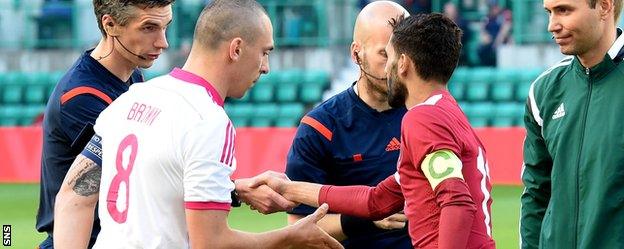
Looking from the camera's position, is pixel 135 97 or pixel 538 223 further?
pixel 538 223

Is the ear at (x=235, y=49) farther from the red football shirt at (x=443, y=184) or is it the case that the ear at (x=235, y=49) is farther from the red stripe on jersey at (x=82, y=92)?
the red stripe on jersey at (x=82, y=92)

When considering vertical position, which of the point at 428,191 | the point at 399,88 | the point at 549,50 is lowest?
the point at 549,50

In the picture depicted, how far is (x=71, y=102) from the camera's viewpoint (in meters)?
5.66

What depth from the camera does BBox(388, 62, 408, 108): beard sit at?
511cm

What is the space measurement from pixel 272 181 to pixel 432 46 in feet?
3.17

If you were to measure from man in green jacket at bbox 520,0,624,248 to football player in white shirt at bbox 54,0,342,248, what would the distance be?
1.01 meters

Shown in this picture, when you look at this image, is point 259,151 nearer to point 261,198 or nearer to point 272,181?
point 272,181

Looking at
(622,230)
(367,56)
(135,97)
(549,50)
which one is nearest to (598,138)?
(622,230)

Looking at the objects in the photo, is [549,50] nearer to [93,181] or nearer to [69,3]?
[69,3]

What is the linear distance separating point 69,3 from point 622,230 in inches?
809

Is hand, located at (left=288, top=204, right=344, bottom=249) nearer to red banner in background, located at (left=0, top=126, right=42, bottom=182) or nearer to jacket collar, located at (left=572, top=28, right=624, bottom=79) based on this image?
jacket collar, located at (left=572, top=28, right=624, bottom=79)

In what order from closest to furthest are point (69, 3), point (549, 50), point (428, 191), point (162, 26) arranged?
1. point (428, 191)
2. point (162, 26)
3. point (549, 50)
4. point (69, 3)

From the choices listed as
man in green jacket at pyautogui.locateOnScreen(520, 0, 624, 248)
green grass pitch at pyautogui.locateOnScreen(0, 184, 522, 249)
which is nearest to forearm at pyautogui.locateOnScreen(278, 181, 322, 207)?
man in green jacket at pyautogui.locateOnScreen(520, 0, 624, 248)

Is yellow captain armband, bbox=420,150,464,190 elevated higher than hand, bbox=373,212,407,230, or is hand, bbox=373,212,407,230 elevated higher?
yellow captain armband, bbox=420,150,464,190
